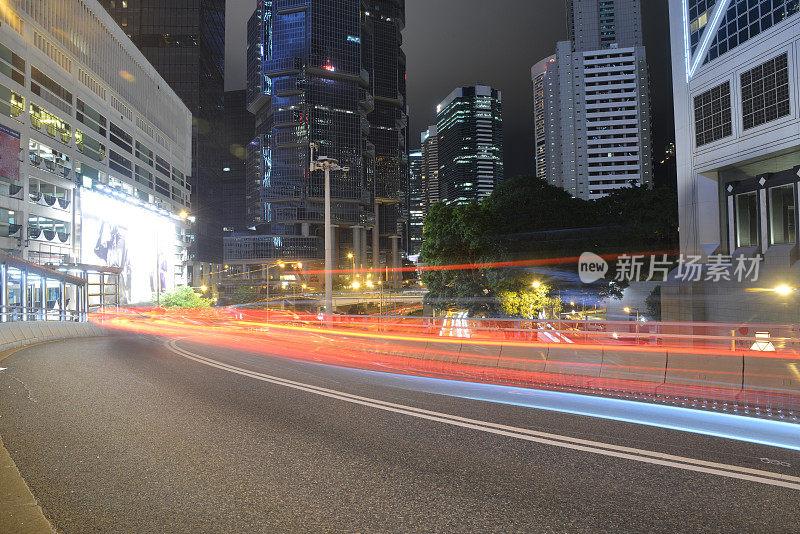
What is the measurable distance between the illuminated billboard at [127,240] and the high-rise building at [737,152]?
1802 inches

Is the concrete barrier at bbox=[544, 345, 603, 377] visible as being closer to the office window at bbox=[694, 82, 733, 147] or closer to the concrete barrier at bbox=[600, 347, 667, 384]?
the concrete barrier at bbox=[600, 347, 667, 384]

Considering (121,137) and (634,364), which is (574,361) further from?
(121,137)

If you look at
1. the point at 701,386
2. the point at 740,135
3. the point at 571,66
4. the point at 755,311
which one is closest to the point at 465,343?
the point at 701,386

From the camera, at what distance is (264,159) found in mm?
148375

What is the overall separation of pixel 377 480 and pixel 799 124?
106 ft

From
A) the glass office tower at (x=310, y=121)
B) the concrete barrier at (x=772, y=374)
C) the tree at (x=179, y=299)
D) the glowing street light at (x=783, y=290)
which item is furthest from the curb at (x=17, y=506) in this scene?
the glass office tower at (x=310, y=121)

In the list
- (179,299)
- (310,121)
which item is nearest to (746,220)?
(179,299)

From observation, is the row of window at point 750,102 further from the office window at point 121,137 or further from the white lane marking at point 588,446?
the office window at point 121,137

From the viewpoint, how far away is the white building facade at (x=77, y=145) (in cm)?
4334

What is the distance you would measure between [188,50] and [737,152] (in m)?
164

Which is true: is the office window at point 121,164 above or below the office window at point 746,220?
above

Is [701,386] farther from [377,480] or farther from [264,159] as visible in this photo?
[264,159]

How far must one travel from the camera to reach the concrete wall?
17.4m

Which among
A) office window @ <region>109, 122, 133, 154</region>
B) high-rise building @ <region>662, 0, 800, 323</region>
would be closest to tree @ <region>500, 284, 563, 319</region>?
high-rise building @ <region>662, 0, 800, 323</region>
